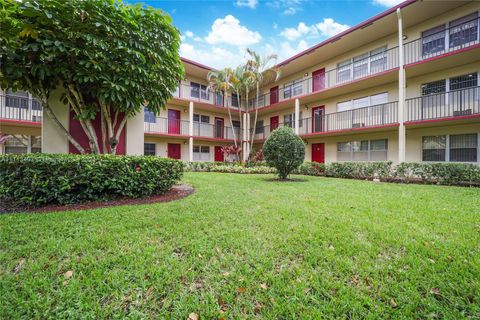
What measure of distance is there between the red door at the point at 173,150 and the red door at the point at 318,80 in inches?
506

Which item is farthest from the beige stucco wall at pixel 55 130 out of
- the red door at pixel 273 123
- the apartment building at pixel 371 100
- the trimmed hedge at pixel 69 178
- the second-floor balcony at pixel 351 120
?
the red door at pixel 273 123

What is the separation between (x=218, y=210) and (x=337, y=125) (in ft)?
44.1

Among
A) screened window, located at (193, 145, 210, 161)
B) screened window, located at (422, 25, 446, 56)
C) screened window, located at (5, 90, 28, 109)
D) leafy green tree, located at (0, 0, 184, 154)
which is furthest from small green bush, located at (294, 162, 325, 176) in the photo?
screened window, located at (5, 90, 28, 109)

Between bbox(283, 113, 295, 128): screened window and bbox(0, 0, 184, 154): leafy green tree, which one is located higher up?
bbox(283, 113, 295, 128): screened window

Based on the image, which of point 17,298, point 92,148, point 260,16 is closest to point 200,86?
point 260,16

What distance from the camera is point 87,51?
5.25 m

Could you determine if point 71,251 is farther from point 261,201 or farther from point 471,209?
point 471,209

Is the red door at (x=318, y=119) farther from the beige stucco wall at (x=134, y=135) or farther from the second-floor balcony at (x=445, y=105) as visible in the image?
the beige stucco wall at (x=134, y=135)

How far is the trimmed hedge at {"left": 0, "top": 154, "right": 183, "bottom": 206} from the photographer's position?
15.5ft

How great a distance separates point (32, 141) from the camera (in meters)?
13.6

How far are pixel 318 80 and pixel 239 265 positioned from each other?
57.1ft

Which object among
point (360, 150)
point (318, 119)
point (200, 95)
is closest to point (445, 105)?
point (360, 150)

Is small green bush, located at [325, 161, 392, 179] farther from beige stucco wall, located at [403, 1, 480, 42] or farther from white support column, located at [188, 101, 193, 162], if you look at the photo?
white support column, located at [188, 101, 193, 162]

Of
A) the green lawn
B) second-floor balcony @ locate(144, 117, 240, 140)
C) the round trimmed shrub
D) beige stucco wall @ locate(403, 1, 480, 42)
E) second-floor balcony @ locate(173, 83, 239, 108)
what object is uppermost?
beige stucco wall @ locate(403, 1, 480, 42)
